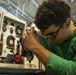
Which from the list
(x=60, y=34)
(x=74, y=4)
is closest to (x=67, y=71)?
(x=60, y=34)

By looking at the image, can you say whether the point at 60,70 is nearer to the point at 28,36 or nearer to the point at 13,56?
the point at 28,36

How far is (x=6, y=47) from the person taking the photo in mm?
1632

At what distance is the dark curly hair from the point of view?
105 centimetres

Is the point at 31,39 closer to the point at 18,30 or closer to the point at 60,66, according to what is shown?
the point at 60,66

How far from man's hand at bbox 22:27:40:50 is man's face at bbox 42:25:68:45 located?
2.9 inches

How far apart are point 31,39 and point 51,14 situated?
0.20 metres

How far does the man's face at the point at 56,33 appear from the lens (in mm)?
1083

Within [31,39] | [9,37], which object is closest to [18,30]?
[9,37]

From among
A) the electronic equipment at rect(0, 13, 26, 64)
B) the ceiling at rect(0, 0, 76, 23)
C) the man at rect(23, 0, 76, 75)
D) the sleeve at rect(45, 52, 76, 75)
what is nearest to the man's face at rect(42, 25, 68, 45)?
the man at rect(23, 0, 76, 75)

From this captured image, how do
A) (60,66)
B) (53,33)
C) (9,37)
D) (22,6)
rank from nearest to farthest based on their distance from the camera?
(60,66) < (53,33) < (9,37) < (22,6)

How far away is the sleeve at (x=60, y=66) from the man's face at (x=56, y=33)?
0.18 m

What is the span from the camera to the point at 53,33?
111cm

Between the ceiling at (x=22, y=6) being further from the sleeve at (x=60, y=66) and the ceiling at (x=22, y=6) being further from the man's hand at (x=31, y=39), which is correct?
the sleeve at (x=60, y=66)

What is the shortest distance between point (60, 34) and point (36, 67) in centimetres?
63
